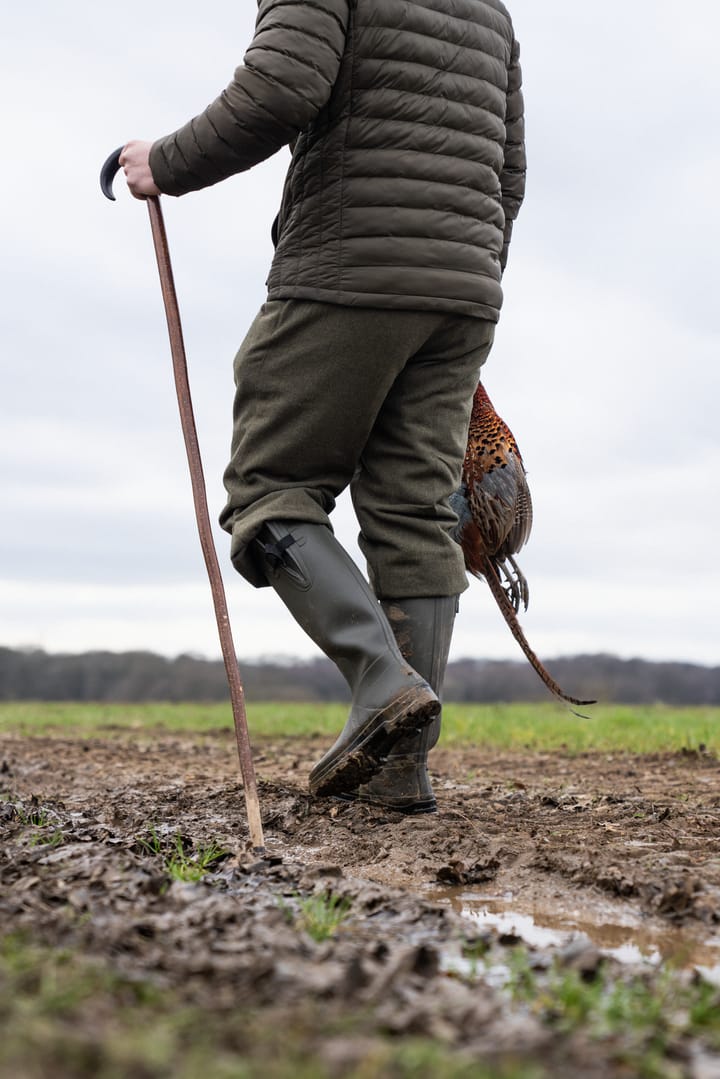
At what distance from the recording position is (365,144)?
3156mm

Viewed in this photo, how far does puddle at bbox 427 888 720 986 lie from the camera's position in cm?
210

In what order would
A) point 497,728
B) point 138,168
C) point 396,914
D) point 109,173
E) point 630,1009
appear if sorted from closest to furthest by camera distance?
point 630,1009
point 396,914
point 138,168
point 109,173
point 497,728

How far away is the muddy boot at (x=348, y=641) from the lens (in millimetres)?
3129

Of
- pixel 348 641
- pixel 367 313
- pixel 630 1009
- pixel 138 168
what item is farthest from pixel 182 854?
pixel 138 168

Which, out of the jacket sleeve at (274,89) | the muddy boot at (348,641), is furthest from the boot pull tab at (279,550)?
the jacket sleeve at (274,89)

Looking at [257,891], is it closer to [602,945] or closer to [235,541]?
[602,945]

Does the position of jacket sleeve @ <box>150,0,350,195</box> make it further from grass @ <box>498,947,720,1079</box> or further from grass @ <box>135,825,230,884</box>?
grass @ <box>498,947,720,1079</box>

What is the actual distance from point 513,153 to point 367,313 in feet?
3.69

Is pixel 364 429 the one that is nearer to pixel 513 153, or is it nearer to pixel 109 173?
pixel 109 173

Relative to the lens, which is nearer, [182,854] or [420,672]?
[182,854]

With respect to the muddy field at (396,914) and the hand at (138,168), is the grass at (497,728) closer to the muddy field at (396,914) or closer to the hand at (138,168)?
the muddy field at (396,914)

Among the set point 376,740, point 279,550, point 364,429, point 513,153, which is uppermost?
point 513,153

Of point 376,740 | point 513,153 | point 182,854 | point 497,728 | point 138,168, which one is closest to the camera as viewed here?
point 182,854

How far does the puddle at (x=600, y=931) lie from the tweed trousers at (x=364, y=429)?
119 centimetres
